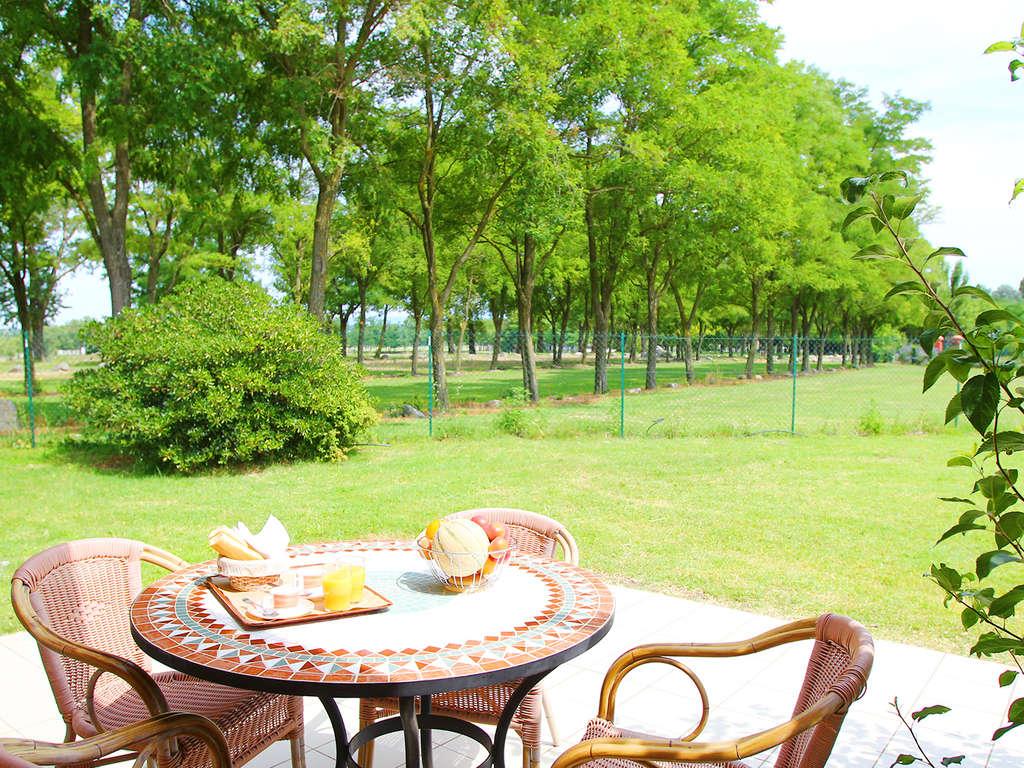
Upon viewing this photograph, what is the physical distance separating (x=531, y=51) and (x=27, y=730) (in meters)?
16.1

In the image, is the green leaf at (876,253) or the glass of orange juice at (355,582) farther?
the glass of orange juice at (355,582)

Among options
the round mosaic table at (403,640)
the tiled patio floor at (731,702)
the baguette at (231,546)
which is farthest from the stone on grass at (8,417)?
the baguette at (231,546)

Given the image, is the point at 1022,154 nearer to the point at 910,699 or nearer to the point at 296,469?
the point at 910,699

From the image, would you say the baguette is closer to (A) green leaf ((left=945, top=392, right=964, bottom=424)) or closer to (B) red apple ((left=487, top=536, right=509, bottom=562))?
(B) red apple ((left=487, top=536, right=509, bottom=562))

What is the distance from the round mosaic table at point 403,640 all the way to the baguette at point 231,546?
154 millimetres

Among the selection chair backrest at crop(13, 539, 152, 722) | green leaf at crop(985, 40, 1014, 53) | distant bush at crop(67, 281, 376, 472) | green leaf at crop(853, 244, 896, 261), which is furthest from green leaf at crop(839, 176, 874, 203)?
distant bush at crop(67, 281, 376, 472)

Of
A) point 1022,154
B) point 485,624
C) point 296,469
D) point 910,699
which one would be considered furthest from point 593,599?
point 296,469

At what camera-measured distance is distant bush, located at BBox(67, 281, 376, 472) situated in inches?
395

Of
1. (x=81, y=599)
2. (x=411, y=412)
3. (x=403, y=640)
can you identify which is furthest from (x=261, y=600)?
(x=411, y=412)

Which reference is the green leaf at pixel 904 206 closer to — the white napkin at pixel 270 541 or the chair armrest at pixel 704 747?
the chair armrest at pixel 704 747

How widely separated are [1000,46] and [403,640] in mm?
1905

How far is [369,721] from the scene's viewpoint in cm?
304

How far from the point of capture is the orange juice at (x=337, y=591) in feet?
7.50

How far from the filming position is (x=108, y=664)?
2199 mm
